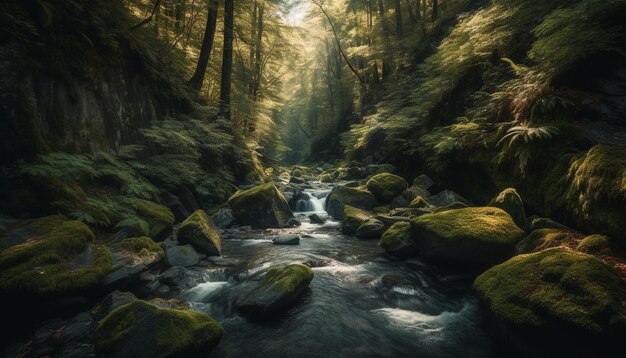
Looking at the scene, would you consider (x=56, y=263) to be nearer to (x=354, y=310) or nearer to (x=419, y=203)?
(x=354, y=310)

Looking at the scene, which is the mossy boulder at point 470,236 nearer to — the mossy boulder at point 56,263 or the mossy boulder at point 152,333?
the mossy boulder at point 152,333

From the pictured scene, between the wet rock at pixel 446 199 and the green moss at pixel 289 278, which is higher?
the wet rock at pixel 446 199

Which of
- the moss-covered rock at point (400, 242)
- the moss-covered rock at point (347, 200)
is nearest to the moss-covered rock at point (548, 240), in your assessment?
the moss-covered rock at point (400, 242)

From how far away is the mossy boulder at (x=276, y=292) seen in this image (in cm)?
500

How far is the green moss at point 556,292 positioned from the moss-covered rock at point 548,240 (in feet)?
3.35

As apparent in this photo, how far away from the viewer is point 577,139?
21.4 ft

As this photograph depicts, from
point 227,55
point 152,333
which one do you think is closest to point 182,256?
point 152,333

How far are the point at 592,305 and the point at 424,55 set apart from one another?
20.5m

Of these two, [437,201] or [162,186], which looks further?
[437,201]

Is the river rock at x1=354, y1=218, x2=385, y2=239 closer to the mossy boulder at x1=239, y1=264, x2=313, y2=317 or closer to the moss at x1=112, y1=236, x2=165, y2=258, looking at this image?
the mossy boulder at x1=239, y1=264, x2=313, y2=317

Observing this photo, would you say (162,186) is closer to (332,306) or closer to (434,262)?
(332,306)

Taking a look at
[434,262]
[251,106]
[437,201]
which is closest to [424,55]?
[251,106]

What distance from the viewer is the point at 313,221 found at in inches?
502

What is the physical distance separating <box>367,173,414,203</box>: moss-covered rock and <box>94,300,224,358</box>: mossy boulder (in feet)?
31.9
